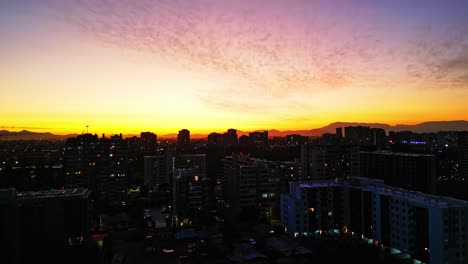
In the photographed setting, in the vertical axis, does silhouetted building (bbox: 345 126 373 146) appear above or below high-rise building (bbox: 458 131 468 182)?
above

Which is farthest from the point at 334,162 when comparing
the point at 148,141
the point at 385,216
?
the point at 148,141

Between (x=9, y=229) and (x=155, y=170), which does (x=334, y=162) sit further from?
(x=9, y=229)

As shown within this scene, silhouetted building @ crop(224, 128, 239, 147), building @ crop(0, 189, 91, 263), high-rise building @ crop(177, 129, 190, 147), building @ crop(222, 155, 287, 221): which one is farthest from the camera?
silhouetted building @ crop(224, 128, 239, 147)

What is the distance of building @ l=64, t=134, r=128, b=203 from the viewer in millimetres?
18141

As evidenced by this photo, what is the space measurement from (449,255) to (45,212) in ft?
34.5

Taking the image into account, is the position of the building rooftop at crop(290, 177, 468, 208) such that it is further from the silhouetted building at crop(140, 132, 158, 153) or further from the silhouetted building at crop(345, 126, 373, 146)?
the silhouetted building at crop(140, 132, 158, 153)

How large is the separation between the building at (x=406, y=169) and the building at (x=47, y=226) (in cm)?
1638

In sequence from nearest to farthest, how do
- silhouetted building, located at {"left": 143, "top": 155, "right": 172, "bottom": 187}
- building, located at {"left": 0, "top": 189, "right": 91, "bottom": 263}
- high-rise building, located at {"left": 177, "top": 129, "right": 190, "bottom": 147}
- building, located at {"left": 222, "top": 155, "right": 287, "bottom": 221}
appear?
1. building, located at {"left": 0, "top": 189, "right": 91, "bottom": 263}
2. building, located at {"left": 222, "top": 155, "right": 287, "bottom": 221}
3. silhouetted building, located at {"left": 143, "top": 155, "right": 172, "bottom": 187}
4. high-rise building, located at {"left": 177, "top": 129, "right": 190, "bottom": 147}

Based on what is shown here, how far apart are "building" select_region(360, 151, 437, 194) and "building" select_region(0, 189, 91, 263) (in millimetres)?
16383

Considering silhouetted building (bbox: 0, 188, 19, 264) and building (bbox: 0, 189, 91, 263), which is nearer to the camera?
silhouetted building (bbox: 0, 188, 19, 264)

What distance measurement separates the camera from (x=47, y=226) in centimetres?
839

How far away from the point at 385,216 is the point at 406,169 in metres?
8.77

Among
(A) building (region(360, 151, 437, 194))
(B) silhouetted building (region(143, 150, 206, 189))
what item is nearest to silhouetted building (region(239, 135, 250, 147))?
(B) silhouetted building (region(143, 150, 206, 189))

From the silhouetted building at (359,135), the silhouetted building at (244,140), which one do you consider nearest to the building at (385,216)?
the silhouetted building at (359,135)
